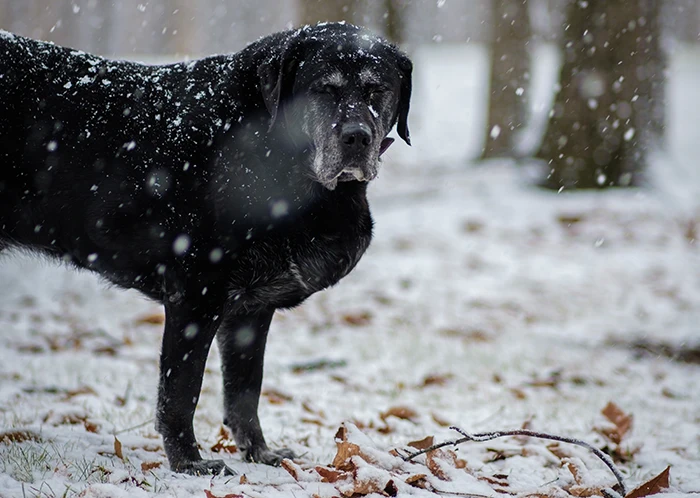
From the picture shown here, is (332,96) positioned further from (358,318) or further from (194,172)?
(358,318)

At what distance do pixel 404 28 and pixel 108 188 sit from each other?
13.0m

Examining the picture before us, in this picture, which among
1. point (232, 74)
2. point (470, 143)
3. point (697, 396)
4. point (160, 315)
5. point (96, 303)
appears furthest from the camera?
point (470, 143)

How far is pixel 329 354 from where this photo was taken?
5.72 meters

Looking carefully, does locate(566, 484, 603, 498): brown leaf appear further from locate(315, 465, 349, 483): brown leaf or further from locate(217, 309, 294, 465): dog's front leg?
locate(217, 309, 294, 465): dog's front leg

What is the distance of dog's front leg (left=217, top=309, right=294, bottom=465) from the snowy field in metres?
0.13

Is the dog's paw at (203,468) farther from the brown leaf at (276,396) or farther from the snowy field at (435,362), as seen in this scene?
the brown leaf at (276,396)

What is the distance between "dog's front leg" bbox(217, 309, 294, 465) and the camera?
343 cm

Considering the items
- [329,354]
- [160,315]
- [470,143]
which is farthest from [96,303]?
[470,143]

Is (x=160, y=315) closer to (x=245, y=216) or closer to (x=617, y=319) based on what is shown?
(x=245, y=216)

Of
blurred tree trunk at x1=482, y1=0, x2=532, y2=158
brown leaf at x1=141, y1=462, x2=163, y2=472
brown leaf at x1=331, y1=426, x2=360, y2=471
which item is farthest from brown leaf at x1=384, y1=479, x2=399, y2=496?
blurred tree trunk at x1=482, y1=0, x2=532, y2=158

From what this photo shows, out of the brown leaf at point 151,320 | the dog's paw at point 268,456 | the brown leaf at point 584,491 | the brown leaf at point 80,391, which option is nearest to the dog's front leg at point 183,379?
the dog's paw at point 268,456

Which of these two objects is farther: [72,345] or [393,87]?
[72,345]

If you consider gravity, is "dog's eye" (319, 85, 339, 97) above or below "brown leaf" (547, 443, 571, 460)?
above

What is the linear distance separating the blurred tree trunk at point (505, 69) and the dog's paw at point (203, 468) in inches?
458
